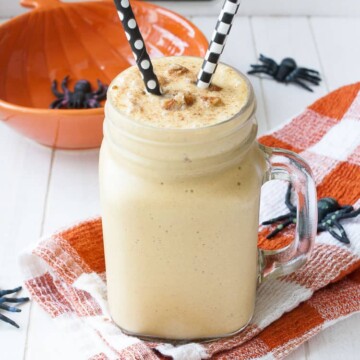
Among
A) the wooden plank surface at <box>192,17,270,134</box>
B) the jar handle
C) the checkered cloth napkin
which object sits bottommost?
the wooden plank surface at <box>192,17,270,134</box>

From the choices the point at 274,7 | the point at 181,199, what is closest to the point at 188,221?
the point at 181,199

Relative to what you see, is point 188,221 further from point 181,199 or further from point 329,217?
point 329,217

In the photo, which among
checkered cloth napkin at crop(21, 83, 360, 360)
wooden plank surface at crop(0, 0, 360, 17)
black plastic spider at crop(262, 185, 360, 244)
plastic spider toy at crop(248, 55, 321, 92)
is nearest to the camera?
checkered cloth napkin at crop(21, 83, 360, 360)

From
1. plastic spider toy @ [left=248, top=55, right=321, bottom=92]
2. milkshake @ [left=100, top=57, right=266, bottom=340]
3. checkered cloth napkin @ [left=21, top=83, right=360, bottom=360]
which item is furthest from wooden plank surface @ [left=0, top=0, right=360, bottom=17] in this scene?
milkshake @ [left=100, top=57, right=266, bottom=340]

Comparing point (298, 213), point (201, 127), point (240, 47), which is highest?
point (201, 127)

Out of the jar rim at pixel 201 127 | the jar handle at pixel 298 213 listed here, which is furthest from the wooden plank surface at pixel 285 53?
the jar rim at pixel 201 127

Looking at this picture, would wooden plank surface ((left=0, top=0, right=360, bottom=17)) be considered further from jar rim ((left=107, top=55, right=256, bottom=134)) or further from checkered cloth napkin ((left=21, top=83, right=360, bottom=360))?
jar rim ((left=107, top=55, right=256, bottom=134))

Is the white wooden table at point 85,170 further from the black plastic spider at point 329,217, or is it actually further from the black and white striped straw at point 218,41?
the black and white striped straw at point 218,41

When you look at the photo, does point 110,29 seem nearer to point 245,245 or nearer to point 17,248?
point 17,248

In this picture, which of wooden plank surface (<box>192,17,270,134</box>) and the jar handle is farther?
wooden plank surface (<box>192,17,270,134</box>)
